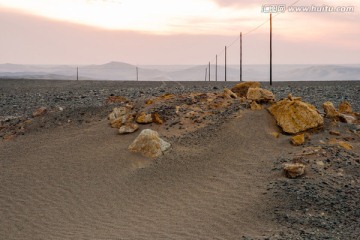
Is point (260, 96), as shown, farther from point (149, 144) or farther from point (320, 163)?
point (149, 144)

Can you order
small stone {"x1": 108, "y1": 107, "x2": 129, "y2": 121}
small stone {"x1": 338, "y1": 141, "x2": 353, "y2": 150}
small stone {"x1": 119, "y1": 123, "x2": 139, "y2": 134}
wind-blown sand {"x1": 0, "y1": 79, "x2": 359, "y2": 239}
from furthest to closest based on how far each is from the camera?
small stone {"x1": 108, "y1": 107, "x2": 129, "y2": 121} → small stone {"x1": 119, "y1": 123, "x2": 139, "y2": 134} → small stone {"x1": 338, "y1": 141, "x2": 353, "y2": 150} → wind-blown sand {"x1": 0, "y1": 79, "x2": 359, "y2": 239}

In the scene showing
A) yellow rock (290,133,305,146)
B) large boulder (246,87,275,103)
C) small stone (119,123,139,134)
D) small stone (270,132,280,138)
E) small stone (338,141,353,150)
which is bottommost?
small stone (338,141,353,150)

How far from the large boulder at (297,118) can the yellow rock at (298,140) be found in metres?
0.42

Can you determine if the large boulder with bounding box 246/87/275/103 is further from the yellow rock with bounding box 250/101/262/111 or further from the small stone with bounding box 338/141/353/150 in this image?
the small stone with bounding box 338/141/353/150

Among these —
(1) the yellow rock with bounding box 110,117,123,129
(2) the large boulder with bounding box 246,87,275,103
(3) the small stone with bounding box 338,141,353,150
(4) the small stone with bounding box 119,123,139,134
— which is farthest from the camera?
(2) the large boulder with bounding box 246,87,275,103

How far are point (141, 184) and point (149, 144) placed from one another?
1.30 meters

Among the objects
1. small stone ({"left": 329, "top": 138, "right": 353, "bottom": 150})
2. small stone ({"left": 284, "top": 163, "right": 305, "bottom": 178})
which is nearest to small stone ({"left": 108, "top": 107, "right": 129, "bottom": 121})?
small stone ({"left": 284, "top": 163, "right": 305, "bottom": 178})

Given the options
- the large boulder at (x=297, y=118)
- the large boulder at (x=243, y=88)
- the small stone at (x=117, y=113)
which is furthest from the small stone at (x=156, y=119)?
the large boulder at (x=243, y=88)

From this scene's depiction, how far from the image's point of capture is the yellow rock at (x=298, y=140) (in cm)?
1063

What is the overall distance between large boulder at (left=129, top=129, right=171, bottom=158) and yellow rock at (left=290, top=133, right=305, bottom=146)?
2.94 meters

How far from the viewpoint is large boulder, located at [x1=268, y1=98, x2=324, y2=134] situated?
11.2m

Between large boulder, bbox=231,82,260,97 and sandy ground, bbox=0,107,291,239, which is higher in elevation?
large boulder, bbox=231,82,260,97

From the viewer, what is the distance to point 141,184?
31.7ft

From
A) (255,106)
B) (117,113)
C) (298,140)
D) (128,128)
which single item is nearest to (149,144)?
(128,128)
